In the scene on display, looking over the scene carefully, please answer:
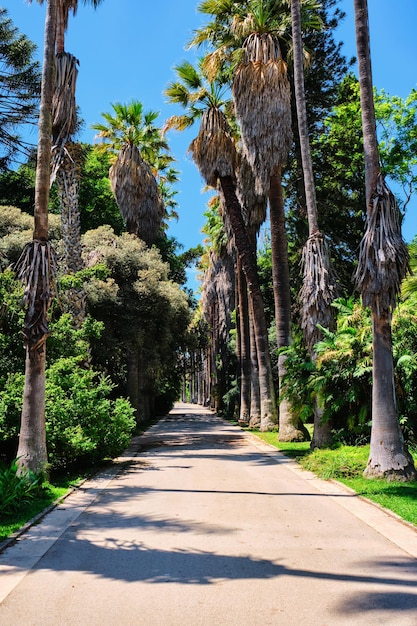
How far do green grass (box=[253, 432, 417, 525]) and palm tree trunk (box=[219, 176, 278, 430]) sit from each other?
6.31 m

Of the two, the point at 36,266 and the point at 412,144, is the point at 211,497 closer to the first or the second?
the point at 36,266

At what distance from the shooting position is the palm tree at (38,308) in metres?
10.7

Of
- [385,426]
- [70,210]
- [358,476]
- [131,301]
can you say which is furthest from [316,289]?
[131,301]

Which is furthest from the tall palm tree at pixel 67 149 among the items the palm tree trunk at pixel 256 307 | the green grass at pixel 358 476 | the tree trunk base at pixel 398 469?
the tree trunk base at pixel 398 469

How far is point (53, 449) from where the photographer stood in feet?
40.3

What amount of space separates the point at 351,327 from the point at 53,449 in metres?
7.44

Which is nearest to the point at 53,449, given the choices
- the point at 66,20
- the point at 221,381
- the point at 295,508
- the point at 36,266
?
the point at 36,266

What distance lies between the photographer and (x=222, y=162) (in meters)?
22.3

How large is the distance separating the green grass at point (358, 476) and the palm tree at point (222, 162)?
6532 mm

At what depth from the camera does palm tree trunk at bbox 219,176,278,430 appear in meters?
22.6

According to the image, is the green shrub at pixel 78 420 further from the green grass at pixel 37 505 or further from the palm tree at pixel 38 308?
the palm tree at pixel 38 308

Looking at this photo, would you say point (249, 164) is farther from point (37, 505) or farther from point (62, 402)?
point (37, 505)

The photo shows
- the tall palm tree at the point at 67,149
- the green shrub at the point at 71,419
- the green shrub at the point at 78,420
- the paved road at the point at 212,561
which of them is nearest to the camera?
the paved road at the point at 212,561

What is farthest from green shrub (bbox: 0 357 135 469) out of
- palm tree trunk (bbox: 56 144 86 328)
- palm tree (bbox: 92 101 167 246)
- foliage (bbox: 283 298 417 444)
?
palm tree (bbox: 92 101 167 246)
